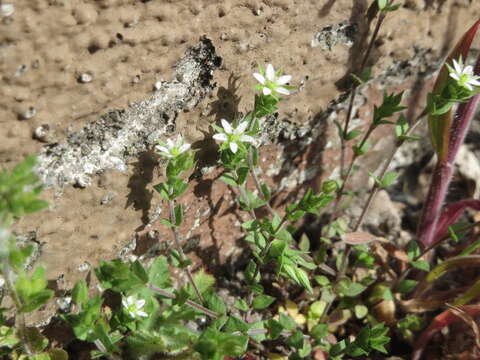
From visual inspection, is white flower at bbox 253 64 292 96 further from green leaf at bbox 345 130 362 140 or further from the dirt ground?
green leaf at bbox 345 130 362 140

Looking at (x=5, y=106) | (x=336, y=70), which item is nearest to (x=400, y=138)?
(x=336, y=70)

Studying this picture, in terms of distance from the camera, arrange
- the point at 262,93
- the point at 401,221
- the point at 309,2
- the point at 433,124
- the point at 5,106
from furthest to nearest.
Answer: the point at 401,221, the point at 433,124, the point at 309,2, the point at 262,93, the point at 5,106

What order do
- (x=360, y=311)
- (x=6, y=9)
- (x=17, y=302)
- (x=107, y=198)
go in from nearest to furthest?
(x=6, y=9), (x=17, y=302), (x=107, y=198), (x=360, y=311)

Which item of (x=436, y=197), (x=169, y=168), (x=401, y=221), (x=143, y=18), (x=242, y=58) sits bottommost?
(x=401, y=221)

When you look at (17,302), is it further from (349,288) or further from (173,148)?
(349,288)

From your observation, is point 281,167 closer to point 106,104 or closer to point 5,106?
point 106,104

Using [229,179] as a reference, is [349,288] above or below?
below

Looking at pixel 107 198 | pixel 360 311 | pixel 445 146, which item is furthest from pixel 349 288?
pixel 107 198

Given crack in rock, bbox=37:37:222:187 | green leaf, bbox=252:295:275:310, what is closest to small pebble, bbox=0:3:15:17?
crack in rock, bbox=37:37:222:187
